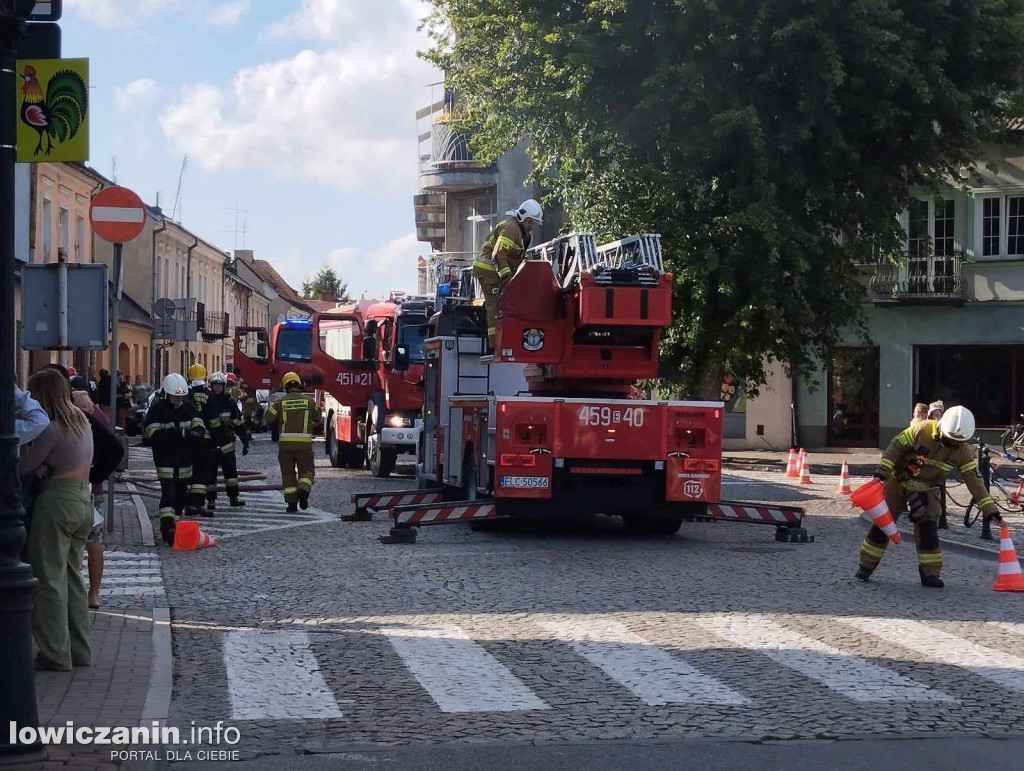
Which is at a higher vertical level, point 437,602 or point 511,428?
point 511,428

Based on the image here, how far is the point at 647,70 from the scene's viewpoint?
26109 millimetres

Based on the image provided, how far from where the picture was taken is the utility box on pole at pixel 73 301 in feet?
42.9

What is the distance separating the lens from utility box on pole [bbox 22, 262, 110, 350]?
13062 millimetres

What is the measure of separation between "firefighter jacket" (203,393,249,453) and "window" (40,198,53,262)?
24.5 meters

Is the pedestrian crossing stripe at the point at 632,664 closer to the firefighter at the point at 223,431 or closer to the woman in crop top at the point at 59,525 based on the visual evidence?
the woman in crop top at the point at 59,525

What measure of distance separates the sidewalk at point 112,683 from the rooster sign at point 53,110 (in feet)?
9.80

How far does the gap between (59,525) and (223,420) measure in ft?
34.5

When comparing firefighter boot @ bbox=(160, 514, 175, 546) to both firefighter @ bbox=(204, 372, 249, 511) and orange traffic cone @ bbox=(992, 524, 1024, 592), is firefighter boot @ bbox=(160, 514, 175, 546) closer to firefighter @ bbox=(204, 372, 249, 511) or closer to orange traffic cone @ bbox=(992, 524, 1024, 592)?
firefighter @ bbox=(204, 372, 249, 511)

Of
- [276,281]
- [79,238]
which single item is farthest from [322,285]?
[79,238]

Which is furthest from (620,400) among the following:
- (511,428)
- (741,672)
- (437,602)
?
(741,672)

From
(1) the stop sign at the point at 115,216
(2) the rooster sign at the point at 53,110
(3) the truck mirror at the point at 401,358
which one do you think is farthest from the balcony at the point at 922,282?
(2) the rooster sign at the point at 53,110

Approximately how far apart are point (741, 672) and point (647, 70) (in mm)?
19085

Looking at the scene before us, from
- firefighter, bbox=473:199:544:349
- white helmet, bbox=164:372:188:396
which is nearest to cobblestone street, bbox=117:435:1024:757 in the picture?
white helmet, bbox=164:372:188:396

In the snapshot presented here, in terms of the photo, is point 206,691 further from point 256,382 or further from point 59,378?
point 256,382
